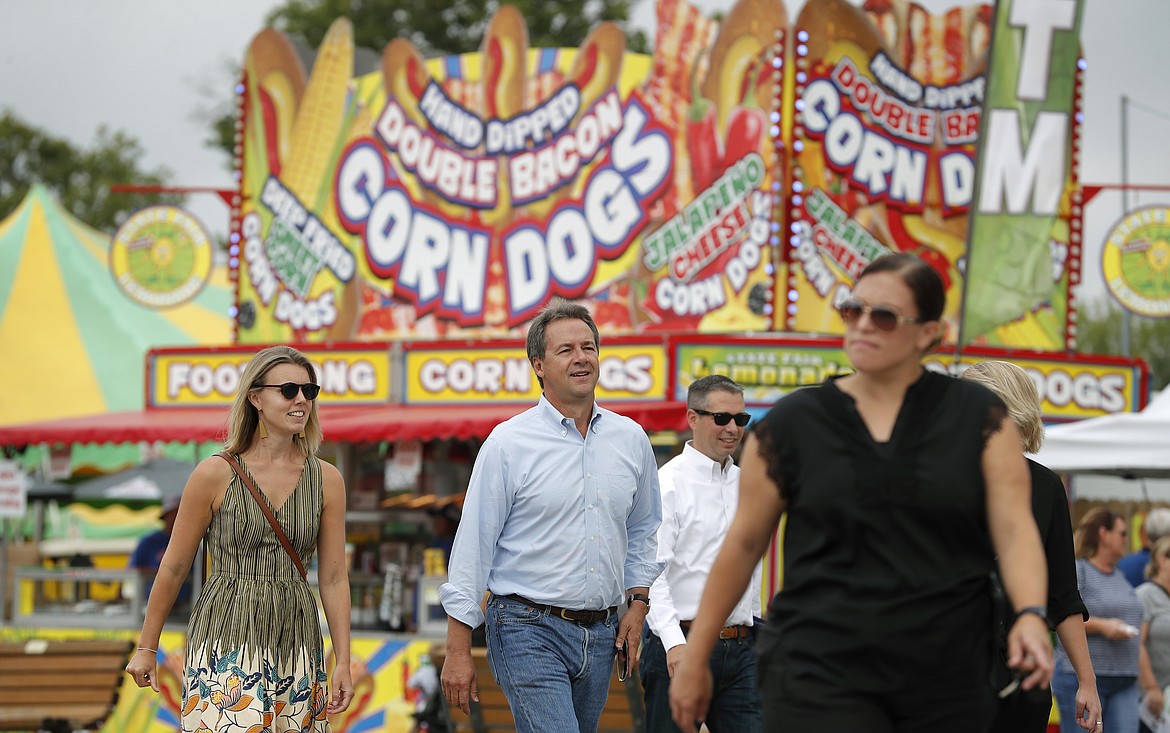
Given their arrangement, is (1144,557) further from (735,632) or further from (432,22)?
(432,22)

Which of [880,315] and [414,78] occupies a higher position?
[414,78]

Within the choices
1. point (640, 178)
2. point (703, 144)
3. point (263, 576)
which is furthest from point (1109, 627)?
point (640, 178)

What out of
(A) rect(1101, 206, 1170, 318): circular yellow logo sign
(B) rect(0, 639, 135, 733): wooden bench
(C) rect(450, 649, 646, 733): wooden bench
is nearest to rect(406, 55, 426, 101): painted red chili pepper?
(B) rect(0, 639, 135, 733): wooden bench

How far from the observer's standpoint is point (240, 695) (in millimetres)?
5199

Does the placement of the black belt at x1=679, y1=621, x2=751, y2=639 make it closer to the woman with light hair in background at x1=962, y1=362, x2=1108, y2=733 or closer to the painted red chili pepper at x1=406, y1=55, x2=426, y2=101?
the woman with light hair in background at x1=962, y1=362, x2=1108, y2=733

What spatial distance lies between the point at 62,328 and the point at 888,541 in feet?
80.0

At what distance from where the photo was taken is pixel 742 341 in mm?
13039

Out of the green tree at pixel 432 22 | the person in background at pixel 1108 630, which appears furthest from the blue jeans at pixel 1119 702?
the green tree at pixel 432 22

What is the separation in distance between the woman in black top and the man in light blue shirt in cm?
154

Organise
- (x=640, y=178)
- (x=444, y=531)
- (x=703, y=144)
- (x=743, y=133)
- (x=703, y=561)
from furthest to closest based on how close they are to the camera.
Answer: (x=444, y=531)
(x=640, y=178)
(x=703, y=144)
(x=743, y=133)
(x=703, y=561)

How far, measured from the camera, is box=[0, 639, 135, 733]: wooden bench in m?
11.2

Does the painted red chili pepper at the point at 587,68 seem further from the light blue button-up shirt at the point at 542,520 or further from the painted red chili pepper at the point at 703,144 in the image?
the light blue button-up shirt at the point at 542,520

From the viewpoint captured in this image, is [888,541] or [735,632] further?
[735,632]

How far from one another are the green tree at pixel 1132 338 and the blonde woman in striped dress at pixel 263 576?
139 ft
